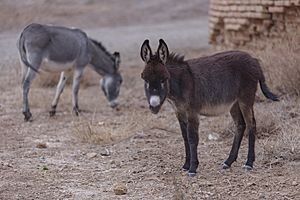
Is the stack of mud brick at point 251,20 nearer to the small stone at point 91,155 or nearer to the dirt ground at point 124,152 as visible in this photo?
the dirt ground at point 124,152

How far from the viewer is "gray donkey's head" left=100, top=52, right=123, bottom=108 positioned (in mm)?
13359

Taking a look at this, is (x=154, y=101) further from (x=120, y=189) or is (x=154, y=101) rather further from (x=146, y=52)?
(x=120, y=189)

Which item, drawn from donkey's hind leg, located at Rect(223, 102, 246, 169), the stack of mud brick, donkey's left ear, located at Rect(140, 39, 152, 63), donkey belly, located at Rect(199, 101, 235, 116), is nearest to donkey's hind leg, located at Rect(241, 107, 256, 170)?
donkey's hind leg, located at Rect(223, 102, 246, 169)

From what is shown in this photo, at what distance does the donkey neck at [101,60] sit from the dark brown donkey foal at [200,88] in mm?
5395

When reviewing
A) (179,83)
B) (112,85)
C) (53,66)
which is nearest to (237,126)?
(179,83)

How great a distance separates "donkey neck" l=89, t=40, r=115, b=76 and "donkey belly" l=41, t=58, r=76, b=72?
0.81 m

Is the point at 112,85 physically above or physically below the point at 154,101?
below

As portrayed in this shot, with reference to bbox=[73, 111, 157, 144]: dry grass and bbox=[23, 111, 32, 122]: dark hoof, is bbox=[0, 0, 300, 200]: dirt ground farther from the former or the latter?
bbox=[23, 111, 32, 122]: dark hoof

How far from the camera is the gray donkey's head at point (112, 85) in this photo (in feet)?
43.8

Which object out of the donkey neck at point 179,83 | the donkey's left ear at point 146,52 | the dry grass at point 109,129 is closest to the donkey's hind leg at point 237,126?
the donkey neck at point 179,83

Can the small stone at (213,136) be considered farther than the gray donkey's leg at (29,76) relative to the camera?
No

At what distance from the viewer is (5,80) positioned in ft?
49.6

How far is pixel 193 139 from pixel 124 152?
1.57m

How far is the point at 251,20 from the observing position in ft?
45.4
